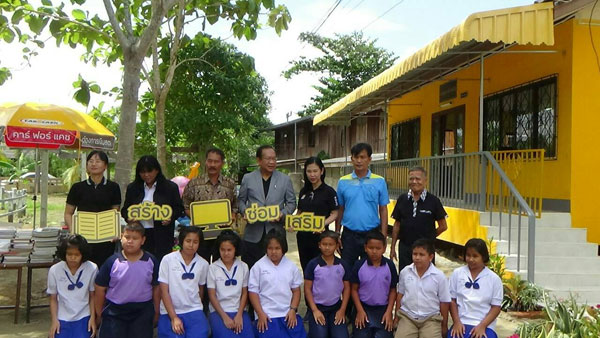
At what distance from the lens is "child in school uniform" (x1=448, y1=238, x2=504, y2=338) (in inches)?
158

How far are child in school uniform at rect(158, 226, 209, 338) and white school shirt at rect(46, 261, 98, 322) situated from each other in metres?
0.59

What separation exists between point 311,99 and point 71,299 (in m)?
28.1

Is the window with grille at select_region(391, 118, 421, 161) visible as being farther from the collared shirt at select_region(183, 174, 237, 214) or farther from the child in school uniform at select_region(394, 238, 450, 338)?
the child in school uniform at select_region(394, 238, 450, 338)

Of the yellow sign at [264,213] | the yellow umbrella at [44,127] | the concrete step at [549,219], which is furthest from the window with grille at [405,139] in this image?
the yellow sign at [264,213]

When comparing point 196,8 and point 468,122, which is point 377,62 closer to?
point 468,122

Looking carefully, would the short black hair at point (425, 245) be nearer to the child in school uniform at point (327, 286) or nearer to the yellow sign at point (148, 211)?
the child in school uniform at point (327, 286)

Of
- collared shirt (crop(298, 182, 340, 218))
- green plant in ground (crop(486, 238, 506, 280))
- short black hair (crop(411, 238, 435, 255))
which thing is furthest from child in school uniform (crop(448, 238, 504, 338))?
green plant in ground (crop(486, 238, 506, 280))

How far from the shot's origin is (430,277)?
4301 millimetres

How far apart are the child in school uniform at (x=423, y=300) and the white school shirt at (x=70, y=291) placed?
2.49 m

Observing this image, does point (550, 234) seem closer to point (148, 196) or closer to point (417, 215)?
point (417, 215)

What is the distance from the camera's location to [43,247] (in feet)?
17.4

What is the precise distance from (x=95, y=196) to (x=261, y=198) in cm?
150

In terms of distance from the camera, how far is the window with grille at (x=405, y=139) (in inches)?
543

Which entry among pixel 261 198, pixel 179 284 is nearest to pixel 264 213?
pixel 261 198
